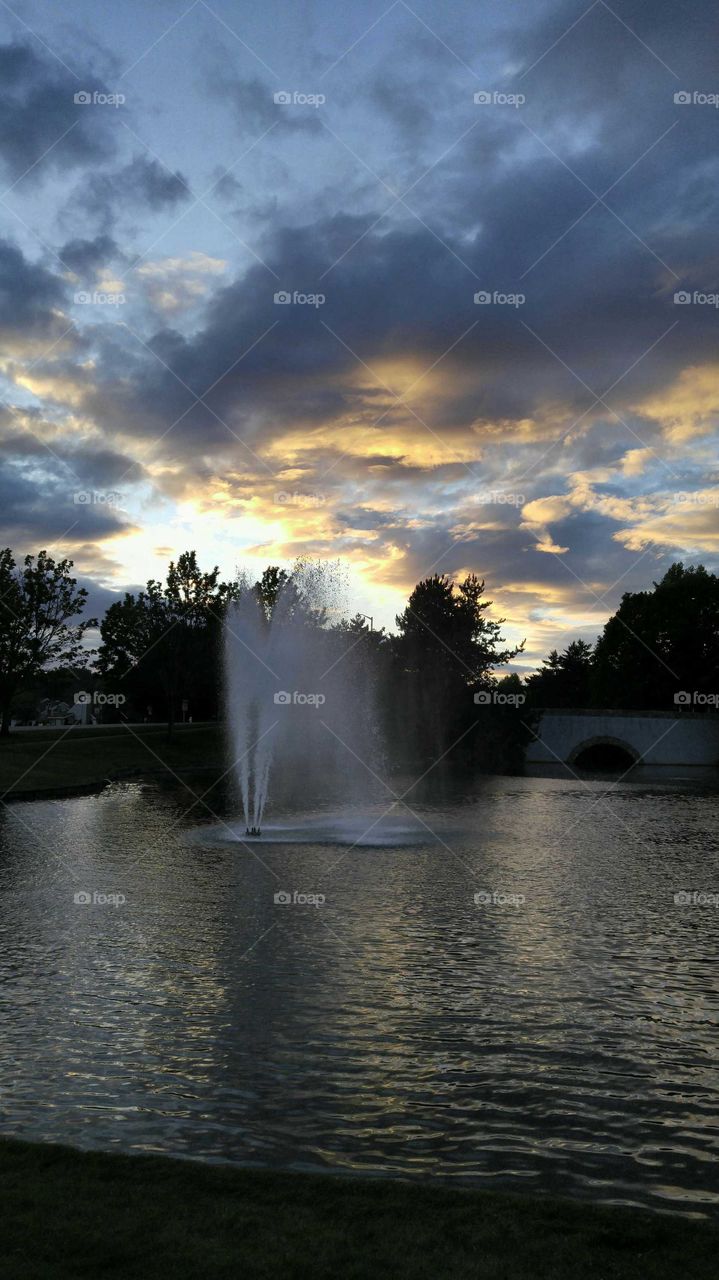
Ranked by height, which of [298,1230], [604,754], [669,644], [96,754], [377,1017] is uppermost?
[669,644]

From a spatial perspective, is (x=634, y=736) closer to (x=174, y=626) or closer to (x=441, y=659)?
(x=441, y=659)

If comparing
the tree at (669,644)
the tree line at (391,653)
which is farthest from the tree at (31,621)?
the tree at (669,644)

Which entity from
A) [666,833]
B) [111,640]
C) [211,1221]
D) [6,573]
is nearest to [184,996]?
[211,1221]

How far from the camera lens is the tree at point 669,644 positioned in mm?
116562

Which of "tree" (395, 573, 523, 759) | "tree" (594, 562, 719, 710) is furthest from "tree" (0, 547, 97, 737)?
"tree" (594, 562, 719, 710)

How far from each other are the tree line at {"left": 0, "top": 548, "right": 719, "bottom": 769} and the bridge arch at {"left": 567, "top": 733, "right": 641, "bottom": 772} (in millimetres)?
6942

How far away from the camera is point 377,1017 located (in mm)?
12414

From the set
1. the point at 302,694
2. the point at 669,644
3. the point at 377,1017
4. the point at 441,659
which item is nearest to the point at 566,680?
the point at 669,644

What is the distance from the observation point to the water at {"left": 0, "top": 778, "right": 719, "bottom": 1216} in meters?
8.64

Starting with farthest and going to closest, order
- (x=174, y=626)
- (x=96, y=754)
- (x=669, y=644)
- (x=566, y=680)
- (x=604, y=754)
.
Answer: (x=566, y=680)
(x=669, y=644)
(x=604, y=754)
(x=174, y=626)
(x=96, y=754)

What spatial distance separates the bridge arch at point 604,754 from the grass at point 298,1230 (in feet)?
287

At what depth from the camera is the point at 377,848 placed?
96.0 ft

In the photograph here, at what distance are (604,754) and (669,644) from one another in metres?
17.0

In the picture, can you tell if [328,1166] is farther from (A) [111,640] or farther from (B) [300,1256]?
(A) [111,640]
